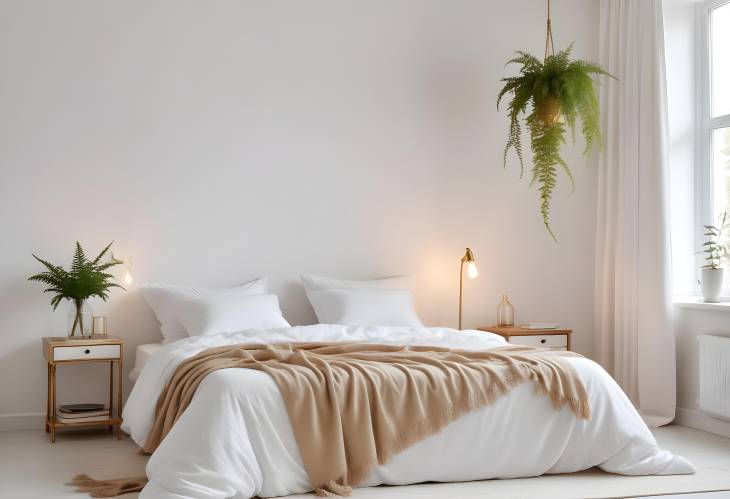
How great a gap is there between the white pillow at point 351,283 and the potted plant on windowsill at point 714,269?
1769 mm

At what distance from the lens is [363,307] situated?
200 inches

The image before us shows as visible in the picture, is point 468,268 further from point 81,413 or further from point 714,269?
point 81,413

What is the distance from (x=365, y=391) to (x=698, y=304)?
2563mm

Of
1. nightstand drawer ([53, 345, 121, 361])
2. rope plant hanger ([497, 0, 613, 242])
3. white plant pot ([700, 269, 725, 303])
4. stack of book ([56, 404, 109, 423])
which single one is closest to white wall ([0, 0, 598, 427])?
stack of book ([56, 404, 109, 423])

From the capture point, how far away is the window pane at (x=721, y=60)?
5312 millimetres

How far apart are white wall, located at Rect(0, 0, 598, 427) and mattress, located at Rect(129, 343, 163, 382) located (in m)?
0.20

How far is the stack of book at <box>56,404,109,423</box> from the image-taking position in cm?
457

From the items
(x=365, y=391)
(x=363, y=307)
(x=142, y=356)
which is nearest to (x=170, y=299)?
(x=142, y=356)

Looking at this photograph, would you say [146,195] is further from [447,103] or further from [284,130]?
[447,103]

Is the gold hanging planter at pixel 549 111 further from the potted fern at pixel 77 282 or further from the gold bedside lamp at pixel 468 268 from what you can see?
the potted fern at pixel 77 282

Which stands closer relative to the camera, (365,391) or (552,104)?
(365,391)


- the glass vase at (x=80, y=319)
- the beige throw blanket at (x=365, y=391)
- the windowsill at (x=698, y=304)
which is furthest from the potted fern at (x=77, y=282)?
the windowsill at (x=698, y=304)

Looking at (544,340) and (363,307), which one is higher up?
(363,307)

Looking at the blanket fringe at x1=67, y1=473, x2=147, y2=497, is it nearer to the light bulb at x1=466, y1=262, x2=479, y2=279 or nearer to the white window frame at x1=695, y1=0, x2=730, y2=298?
the light bulb at x1=466, y1=262, x2=479, y2=279
